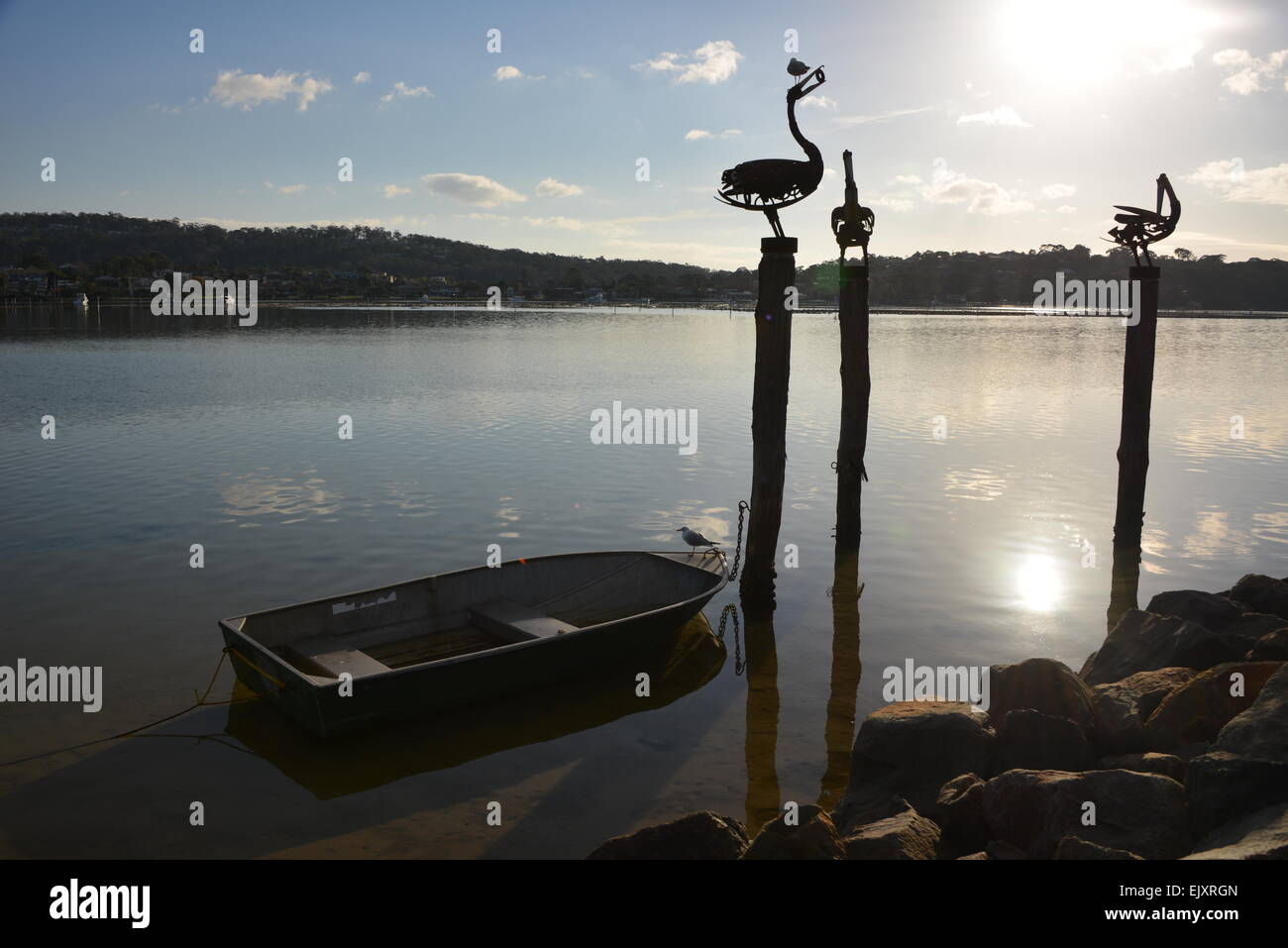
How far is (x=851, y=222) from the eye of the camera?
17.0m

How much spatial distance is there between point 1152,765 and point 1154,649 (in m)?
3.08

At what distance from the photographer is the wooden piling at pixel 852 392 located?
16.5 meters

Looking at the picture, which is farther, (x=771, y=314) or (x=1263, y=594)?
(x=771, y=314)

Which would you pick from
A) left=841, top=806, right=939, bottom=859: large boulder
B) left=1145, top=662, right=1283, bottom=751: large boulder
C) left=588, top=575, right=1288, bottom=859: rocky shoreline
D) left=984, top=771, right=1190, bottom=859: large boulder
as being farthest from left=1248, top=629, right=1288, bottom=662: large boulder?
left=841, top=806, right=939, bottom=859: large boulder

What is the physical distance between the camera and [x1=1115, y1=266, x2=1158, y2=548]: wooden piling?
53.4 feet

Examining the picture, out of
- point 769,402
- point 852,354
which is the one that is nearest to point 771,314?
point 769,402

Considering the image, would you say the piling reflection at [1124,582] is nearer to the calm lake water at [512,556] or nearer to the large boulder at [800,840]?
the calm lake water at [512,556]

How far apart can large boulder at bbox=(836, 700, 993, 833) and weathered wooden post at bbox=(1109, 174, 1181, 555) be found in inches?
378

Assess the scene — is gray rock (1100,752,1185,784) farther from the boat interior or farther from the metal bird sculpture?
the metal bird sculpture

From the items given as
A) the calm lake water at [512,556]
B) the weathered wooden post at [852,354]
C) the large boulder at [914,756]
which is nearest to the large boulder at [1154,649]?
the calm lake water at [512,556]

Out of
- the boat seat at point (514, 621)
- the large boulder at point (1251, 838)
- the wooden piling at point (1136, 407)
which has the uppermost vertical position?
the wooden piling at point (1136, 407)

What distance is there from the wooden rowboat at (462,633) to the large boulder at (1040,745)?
463 cm

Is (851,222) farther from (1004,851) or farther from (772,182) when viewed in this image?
(1004,851)
